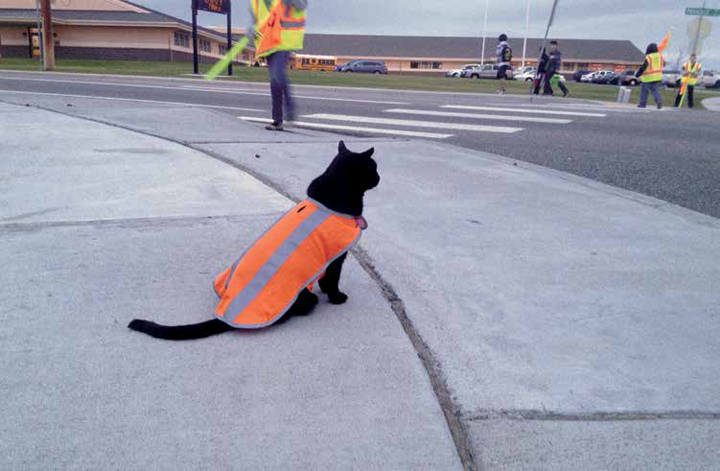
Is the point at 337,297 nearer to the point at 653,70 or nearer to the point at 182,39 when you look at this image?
the point at 653,70

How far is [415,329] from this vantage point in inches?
97.0

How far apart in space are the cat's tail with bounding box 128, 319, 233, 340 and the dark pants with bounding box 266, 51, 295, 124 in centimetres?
556

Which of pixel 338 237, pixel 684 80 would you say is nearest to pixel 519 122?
pixel 338 237

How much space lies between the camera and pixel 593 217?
4.20 meters

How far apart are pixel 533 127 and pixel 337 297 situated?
808 centimetres

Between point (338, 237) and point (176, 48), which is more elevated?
point (176, 48)

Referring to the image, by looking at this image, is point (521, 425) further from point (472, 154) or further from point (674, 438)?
point (472, 154)

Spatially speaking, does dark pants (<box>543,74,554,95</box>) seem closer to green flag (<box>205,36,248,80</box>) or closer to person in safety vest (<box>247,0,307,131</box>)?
person in safety vest (<box>247,0,307,131</box>)

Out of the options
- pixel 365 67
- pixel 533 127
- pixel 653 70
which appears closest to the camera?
pixel 533 127

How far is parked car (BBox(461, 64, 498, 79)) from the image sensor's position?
175 ft

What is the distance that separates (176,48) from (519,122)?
3920 centimetres

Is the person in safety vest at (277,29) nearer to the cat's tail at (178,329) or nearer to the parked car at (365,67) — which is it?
the cat's tail at (178,329)

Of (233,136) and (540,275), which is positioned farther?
(233,136)

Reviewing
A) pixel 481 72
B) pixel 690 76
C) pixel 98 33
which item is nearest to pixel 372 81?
pixel 690 76
